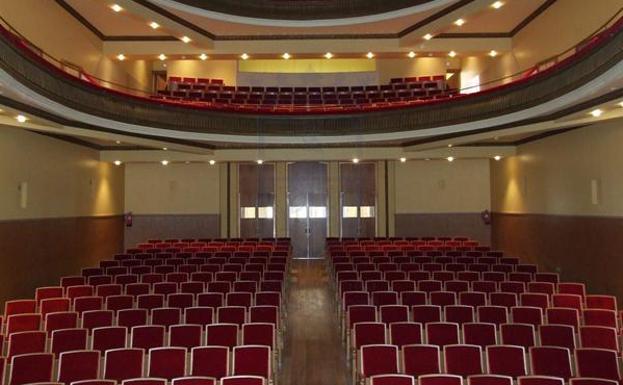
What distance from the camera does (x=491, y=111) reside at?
11453 mm

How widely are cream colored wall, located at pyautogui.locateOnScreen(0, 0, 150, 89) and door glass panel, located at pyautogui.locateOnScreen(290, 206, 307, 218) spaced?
23.6 ft

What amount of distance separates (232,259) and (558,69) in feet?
25.5

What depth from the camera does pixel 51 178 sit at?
1258 cm

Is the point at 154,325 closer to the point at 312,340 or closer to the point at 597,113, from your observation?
the point at 312,340

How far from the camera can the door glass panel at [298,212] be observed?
19.0 m

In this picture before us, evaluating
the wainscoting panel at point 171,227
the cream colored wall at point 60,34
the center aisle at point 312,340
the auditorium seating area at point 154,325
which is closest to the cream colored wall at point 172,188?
the wainscoting panel at point 171,227

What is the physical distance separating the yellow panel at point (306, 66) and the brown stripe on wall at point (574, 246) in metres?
8.82

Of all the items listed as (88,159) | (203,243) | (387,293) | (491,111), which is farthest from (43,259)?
(491,111)

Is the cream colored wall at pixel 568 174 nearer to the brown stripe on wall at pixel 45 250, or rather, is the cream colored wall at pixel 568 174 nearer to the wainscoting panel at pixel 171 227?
the wainscoting panel at pixel 171 227

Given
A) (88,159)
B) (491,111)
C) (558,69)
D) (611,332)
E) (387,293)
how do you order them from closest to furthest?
(611,332)
(387,293)
(558,69)
(491,111)
(88,159)

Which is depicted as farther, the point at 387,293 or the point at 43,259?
the point at 43,259

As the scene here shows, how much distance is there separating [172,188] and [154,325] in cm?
1178

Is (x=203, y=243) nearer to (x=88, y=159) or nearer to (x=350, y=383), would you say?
(x=88, y=159)

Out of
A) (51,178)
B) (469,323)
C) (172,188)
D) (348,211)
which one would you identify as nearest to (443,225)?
(348,211)
